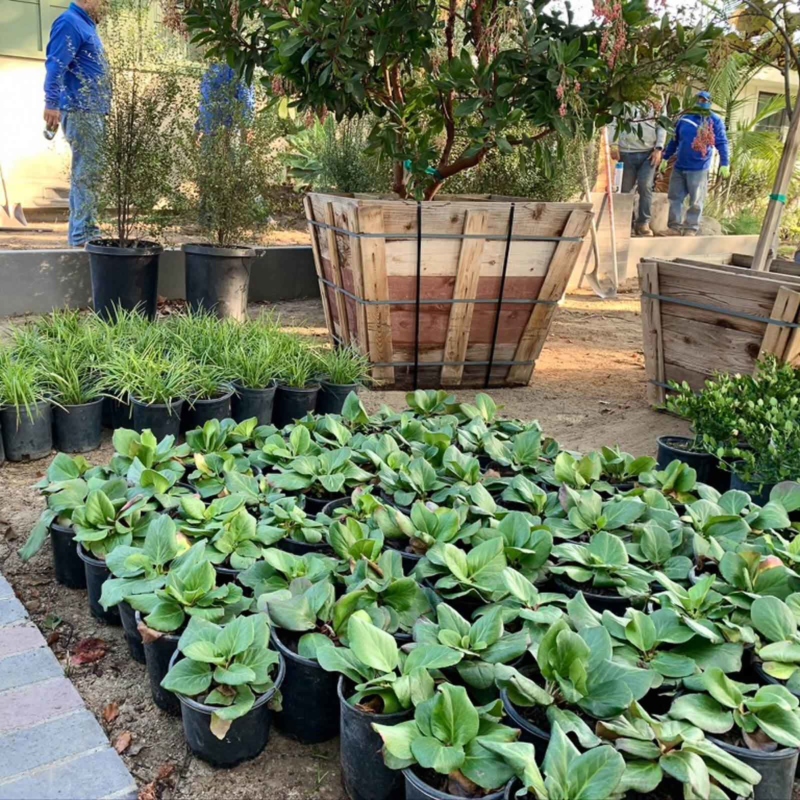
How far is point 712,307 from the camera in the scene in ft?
12.8

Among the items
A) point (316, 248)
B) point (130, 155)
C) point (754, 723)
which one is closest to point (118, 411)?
point (316, 248)

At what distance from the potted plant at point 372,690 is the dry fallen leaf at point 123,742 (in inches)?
19.7

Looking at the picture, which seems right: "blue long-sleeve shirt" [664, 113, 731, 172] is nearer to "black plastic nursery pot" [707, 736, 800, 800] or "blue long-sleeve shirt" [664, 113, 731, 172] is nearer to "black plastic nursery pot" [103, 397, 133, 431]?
"black plastic nursery pot" [103, 397, 133, 431]

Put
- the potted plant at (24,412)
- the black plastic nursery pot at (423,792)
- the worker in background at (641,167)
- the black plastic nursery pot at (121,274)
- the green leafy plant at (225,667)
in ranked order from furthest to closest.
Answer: the worker in background at (641,167) → the black plastic nursery pot at (121,274) → the potted plant at (24,412) → the green leafy plant at (225,667) → the black plastic nursery pot at (423,792)

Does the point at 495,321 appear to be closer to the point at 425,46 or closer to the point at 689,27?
the point at 425,46

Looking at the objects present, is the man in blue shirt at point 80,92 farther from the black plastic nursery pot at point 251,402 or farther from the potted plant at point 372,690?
the potted plant at point 372,690

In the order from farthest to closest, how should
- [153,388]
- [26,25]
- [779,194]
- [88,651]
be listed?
[26,25], [779,194], [153,388], [88,651]

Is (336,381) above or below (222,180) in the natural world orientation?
below

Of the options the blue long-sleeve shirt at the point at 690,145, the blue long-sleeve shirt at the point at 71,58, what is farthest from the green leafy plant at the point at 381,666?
the blue long-sleeve shirt at the point at 690,145

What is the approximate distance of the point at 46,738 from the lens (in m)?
1.65

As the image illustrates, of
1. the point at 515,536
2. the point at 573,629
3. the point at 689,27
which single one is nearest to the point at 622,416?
the point at 689,27

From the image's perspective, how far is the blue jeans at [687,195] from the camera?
30.2ft

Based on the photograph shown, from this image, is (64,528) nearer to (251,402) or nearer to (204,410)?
(204,410)

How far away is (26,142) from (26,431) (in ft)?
23.7
